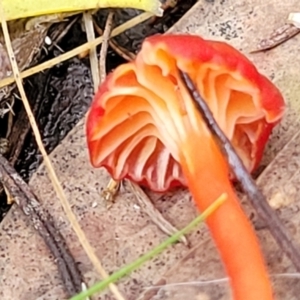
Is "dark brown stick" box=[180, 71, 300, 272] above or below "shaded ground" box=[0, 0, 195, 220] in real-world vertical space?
below

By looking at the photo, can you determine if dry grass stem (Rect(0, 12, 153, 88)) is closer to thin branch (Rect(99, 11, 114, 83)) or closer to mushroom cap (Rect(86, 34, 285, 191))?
thin branch (Rect(99, 11, 114, 83))

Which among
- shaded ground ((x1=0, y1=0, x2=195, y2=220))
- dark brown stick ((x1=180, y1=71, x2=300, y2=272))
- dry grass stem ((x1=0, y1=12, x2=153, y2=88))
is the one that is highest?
dry grass stem ((x1=0, y1=12, x2=153, y2=88))

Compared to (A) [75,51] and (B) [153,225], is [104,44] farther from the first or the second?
(B) [153,225]

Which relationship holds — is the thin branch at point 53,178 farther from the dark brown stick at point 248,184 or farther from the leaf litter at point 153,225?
the dark brown stick at point 248,184

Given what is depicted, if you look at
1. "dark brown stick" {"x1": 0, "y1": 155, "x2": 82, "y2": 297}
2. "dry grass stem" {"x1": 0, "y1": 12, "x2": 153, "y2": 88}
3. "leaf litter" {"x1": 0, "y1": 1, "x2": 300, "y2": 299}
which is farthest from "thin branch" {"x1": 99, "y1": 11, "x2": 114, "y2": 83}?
"dark brown stick" {"x1": 0, "y1": 155, "x2": 82, "y2": 297}

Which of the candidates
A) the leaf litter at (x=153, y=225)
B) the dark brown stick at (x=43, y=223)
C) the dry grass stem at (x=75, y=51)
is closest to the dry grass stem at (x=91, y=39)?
the dry grass stem at (x=75, y=51)

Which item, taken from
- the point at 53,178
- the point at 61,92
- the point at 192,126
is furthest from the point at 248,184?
the point at 61,92

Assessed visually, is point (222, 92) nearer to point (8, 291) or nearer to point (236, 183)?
point (236, 183)

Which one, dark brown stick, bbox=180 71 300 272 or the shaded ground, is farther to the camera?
the shaded ground
